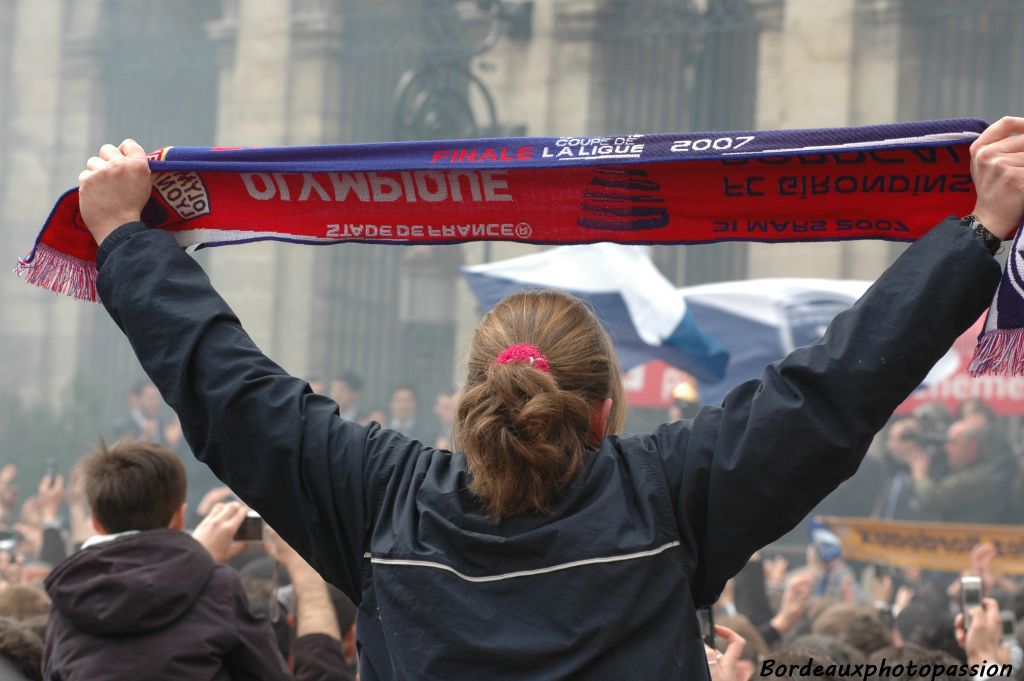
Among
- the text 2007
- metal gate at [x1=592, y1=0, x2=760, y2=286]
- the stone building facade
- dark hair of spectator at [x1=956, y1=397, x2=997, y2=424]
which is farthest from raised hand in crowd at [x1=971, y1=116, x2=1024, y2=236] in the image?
metal gate at [x1=592, y1=0, x2=760, y2=286]

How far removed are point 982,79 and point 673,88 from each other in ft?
9.72

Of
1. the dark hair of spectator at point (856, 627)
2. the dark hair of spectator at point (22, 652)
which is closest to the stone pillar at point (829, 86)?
the dark hair of spectator at point (856, 627)

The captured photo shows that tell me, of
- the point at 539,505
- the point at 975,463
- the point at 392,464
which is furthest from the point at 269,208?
the point at 975,463

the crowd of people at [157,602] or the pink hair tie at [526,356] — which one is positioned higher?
the pink hair tie at [526,356]

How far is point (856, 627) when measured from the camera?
4102 millimetres

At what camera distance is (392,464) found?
213cm

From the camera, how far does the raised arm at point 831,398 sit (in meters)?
1.95

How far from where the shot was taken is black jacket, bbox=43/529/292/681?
288 cm

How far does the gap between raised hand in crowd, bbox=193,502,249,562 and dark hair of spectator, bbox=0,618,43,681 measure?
0.43 metres

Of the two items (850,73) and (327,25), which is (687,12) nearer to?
(850,73)

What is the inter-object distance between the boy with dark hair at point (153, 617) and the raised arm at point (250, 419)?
0.78 m

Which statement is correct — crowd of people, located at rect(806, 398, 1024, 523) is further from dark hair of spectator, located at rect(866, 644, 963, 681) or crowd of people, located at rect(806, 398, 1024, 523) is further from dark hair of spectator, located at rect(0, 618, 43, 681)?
dark hair of spectator, located at rect(0, 618, 43, 681)

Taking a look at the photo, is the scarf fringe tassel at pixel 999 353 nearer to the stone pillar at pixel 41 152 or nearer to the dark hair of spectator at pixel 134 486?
the dark hair of spectator at pixel 134 486

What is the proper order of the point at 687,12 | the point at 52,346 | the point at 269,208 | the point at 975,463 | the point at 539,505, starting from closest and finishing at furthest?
the point at 539,505, the point at 269,208, the point at 975,463, the point at 687,12, the point at 52,346
